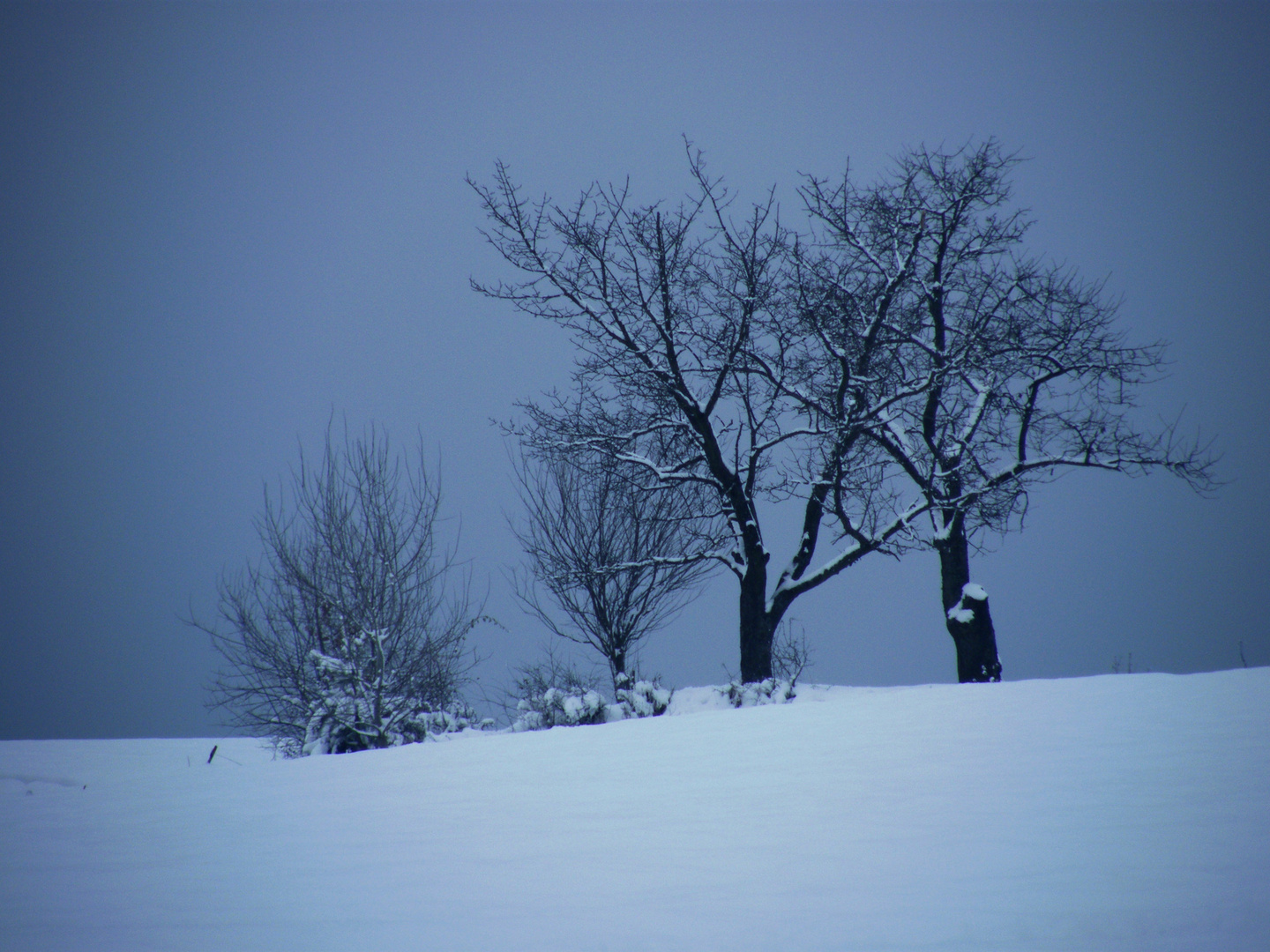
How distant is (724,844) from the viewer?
10.4 ft

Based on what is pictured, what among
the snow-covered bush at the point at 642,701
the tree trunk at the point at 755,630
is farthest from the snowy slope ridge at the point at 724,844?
the tree trunk at the point at 755,630

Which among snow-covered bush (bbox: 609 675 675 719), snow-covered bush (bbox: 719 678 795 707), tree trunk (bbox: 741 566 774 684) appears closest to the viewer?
snow-covered bush (bbox: 609 675 675 719)

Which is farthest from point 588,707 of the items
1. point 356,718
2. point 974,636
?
point 974,636

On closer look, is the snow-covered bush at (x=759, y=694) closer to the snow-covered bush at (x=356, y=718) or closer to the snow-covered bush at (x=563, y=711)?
the snow-covered bush at (x=563, y=711)

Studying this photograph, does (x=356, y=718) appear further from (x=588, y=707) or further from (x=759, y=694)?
(x=759, y=694)

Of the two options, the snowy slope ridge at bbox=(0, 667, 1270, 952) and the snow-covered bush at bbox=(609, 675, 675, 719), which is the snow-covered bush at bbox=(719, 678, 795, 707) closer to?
the snow-covered bush at bbox=(609, 675, 675, 719)

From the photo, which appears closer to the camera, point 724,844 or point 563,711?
point 724,844

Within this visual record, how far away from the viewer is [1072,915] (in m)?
2.32

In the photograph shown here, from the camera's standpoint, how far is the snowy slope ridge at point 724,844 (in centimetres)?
241

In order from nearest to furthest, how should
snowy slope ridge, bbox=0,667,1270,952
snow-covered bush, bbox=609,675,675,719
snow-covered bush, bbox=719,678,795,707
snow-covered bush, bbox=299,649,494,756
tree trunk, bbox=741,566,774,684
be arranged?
snowy slope ridge, bbox=0,667,1270,952, snow-covered bush, bbox=609,675,675,719, snow-covered bush, bbox=719,678,795,707, snow-covered bush, bbox=299,649,494,756, tree trunk, bbox=741,566,774,684

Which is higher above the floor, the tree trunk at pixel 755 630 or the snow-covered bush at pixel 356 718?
the tree trunk at pixel 755 630

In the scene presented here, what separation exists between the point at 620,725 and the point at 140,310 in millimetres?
70672

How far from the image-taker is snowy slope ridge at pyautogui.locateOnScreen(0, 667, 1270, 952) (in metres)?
2.41

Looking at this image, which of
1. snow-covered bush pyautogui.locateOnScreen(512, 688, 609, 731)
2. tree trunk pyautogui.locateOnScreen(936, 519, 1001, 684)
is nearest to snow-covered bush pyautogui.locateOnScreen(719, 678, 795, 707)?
snow-covered bush pyautogui.locateOnScreen(512, 688, 609, 731)
